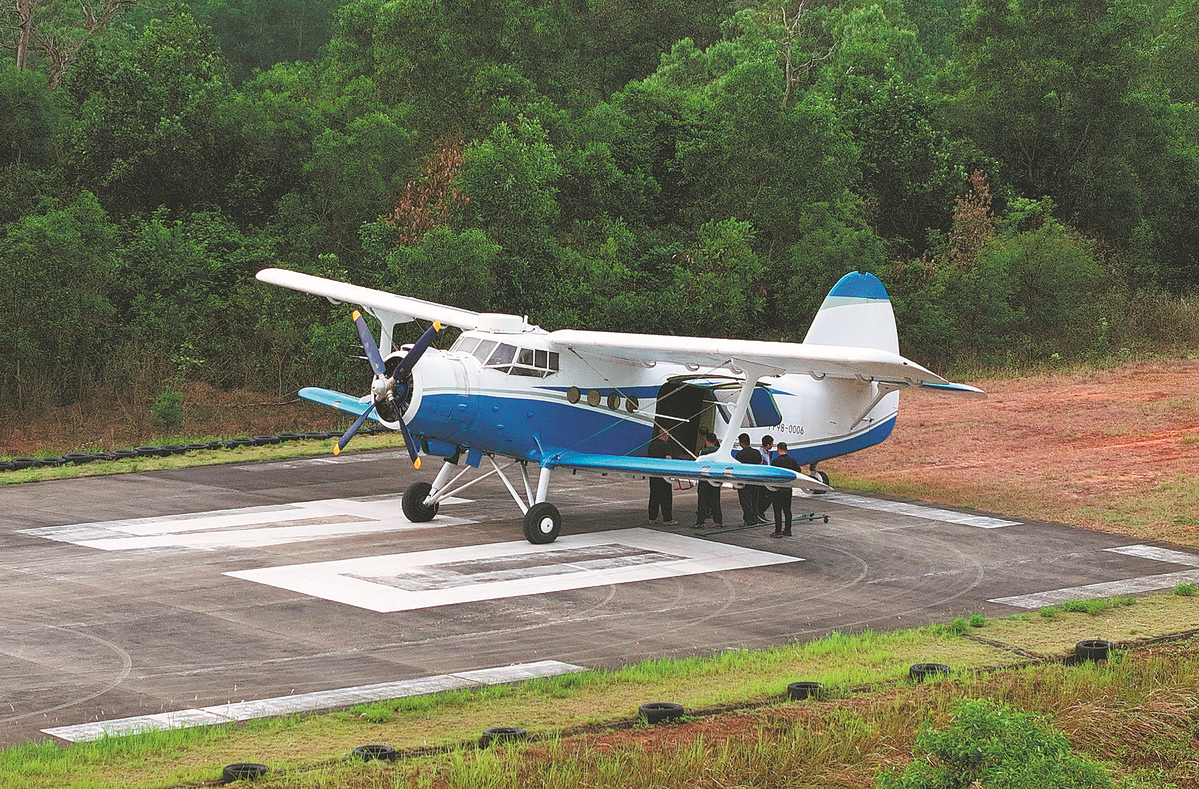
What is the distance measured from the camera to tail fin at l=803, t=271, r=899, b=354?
22609mm

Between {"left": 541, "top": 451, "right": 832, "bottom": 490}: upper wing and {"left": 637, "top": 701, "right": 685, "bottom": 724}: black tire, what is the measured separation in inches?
268

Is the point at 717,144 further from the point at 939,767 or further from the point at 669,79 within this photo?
the point at 939,767

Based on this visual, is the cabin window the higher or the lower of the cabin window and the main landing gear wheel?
the higher

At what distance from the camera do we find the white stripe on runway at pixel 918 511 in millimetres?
20328

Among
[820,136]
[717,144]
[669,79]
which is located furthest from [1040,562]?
[669,79]

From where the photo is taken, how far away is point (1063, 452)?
26.6 m

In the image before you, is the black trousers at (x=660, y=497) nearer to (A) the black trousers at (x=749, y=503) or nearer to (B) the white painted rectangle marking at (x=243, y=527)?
(A) the black trousers at (x=749, y=503)

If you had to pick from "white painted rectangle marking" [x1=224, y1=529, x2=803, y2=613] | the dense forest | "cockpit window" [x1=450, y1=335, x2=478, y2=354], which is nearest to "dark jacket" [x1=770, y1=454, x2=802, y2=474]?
"white painted rectangle marking" [x1=224, y1=529, x2=803, y2=613]

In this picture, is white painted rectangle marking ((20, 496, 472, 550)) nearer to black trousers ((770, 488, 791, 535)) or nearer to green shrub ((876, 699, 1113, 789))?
black trousers ((770, 488, 791, 535))

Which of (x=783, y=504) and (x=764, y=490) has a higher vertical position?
(x=764, y=490)

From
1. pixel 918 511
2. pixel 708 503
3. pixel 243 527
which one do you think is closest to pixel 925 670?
pixel 708 503

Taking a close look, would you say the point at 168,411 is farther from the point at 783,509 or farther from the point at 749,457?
the point at 783,509

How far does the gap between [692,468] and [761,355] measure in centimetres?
182

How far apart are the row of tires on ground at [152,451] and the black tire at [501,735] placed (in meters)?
16.5
